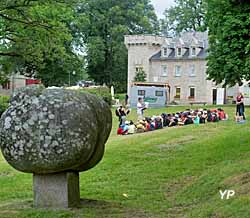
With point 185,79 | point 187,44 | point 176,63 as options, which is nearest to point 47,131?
point 185,79

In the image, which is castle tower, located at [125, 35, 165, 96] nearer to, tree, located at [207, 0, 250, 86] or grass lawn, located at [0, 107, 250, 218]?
tree, located at [207, 0, 250, 86]

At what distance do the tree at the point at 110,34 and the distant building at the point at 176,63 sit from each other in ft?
10.9

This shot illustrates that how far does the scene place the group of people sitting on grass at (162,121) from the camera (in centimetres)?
2761

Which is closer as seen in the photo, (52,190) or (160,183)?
(52,190)

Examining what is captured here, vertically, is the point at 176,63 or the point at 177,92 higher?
the point at 176,63

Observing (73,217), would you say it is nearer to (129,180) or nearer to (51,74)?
(129,180)

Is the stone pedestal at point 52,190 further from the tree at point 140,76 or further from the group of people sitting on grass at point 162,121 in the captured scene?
the tree at point 140,76

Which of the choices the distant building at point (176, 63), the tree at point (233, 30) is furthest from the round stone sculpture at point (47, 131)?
Result: the distant building at point (176, 63)

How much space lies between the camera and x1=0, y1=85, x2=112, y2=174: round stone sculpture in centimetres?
802

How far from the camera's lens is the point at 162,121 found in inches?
1172

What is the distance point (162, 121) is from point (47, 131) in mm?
21978

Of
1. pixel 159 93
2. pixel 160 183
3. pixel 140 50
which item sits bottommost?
pixel 160 183

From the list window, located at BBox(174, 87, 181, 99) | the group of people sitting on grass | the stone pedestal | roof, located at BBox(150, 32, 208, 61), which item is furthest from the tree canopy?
the stone pedestal

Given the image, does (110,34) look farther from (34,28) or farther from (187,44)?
(34,28)
